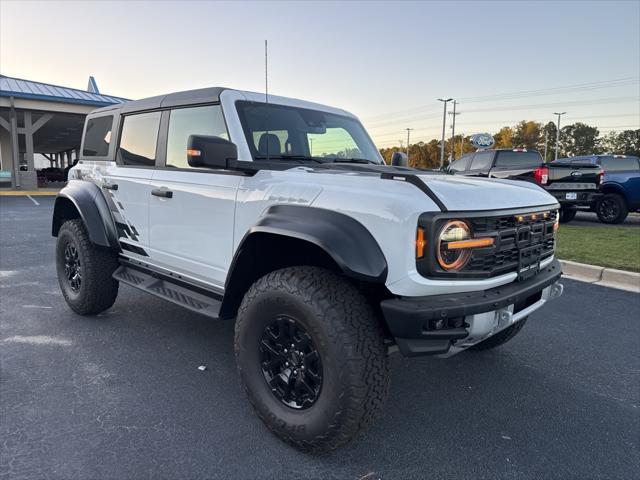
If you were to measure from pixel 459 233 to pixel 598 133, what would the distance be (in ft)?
344

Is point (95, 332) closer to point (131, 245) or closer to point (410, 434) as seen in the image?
point (131, 245)

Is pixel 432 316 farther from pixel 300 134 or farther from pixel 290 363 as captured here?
pixel 300 134

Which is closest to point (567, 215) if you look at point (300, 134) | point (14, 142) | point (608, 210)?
point (608, 210)

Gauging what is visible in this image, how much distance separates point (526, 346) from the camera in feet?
12.5

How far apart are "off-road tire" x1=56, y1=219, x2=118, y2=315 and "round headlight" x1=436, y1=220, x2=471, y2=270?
3.16 m

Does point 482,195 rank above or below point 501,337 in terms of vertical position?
above

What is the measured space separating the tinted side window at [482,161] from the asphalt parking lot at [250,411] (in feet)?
26.1

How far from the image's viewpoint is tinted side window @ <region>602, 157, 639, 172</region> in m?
12.3

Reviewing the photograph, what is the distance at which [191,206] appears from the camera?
123 inches

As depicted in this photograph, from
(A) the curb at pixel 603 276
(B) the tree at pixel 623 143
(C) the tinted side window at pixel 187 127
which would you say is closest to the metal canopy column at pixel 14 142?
(C) the tinted side window at pixel 187 127

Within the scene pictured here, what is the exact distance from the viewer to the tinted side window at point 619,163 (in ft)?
40.5

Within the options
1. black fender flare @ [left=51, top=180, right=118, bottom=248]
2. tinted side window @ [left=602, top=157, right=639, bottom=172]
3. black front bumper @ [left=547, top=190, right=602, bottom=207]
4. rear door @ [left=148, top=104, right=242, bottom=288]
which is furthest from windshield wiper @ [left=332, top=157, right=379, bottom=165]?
tinted side window @ [left=602, top=157, right=639, bottom=172]

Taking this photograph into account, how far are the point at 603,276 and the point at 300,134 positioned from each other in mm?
4861

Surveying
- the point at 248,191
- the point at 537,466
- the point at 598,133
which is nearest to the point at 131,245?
the point at 248,191
